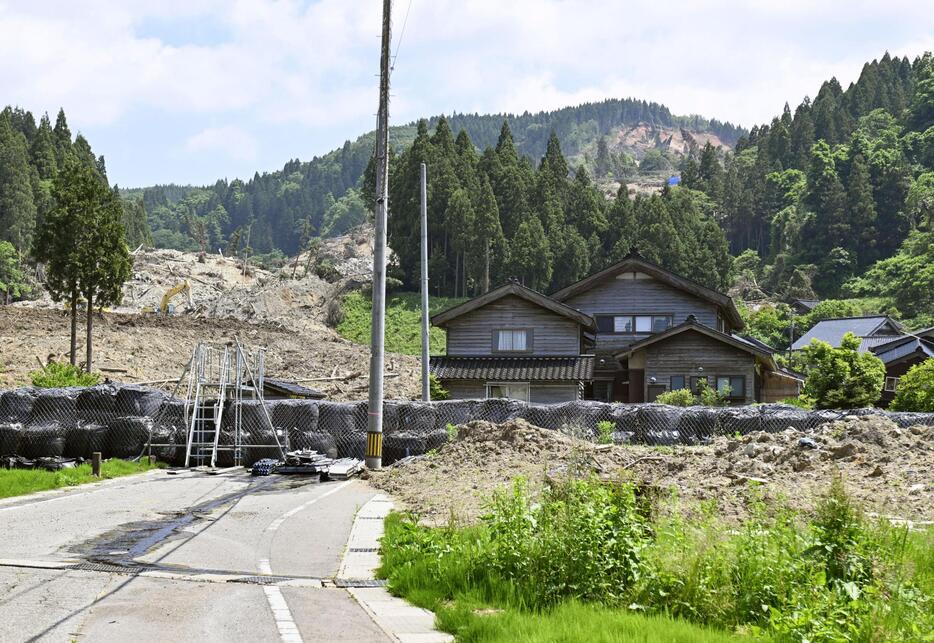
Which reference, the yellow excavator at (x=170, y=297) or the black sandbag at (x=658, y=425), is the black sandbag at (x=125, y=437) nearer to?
the black sandbag at (x=658, y=425)

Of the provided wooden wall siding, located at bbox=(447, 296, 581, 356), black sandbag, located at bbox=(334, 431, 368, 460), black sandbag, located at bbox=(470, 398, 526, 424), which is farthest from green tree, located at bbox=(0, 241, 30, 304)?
black sandbag, located at bbox=(470, 398, 526, 424)

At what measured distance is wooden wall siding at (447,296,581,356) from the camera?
119ft

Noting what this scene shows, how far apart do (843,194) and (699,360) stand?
7408 centimetres

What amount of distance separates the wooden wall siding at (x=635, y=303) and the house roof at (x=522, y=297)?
3409mm

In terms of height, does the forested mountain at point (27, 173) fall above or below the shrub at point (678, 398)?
above

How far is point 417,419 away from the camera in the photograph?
76.4ft

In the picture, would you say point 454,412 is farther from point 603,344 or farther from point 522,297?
point 603,344

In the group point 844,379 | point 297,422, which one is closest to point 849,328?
point 844,379

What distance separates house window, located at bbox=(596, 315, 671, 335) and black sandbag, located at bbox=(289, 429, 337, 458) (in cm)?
1907

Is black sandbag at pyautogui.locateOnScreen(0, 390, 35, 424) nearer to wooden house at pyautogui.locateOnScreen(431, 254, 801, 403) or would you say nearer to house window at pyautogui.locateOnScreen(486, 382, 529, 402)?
wooden house at pyautogui.locateOnScreen(431, 254, 801, 403)

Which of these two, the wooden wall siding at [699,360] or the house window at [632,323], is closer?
the wooden wall siding at [699,360]

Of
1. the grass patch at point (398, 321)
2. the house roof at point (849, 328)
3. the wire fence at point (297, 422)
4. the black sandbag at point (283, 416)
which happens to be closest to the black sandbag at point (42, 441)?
the wire fence at point (297, 422)

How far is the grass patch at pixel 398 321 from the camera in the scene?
6756cm

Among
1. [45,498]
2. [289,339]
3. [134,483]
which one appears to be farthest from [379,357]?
[289,339]
